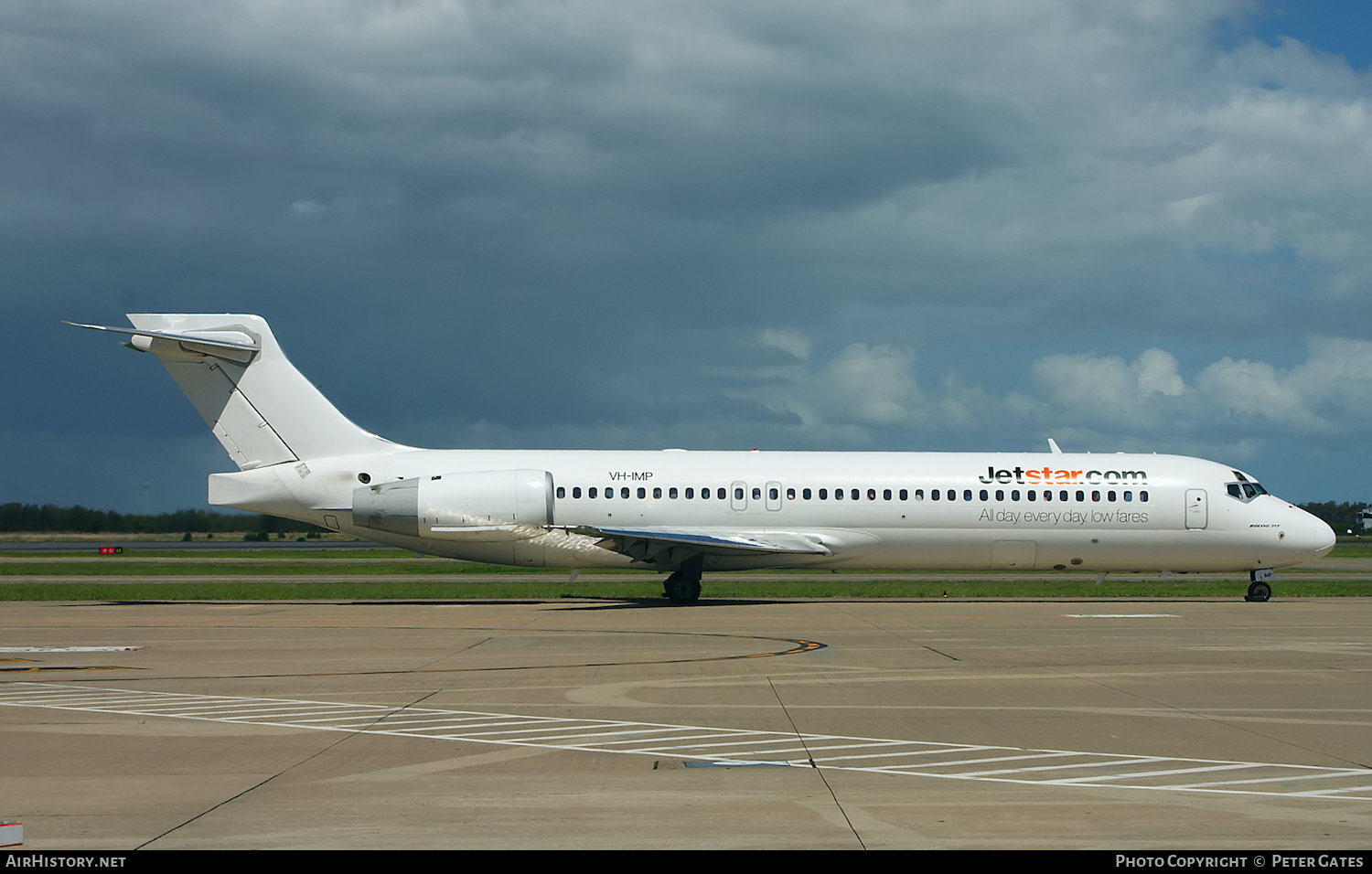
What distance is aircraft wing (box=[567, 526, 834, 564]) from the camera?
1186 inches

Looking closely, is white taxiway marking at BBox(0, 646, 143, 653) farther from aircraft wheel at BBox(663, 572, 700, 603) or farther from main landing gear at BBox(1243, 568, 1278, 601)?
main landing gear at BBox(1243, 568, 1278, 601)

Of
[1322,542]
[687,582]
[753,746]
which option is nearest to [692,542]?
[687,582]

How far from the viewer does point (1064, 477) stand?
32875mm

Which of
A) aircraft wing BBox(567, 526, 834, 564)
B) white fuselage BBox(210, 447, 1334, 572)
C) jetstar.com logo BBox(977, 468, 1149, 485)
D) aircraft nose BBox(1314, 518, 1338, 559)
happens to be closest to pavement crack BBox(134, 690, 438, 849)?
aircraft wing BBox(567, 526, 834, 564)

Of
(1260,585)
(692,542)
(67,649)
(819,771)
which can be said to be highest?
(692,542)

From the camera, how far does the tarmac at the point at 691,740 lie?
25.6 feet

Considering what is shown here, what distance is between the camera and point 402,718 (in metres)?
12.5

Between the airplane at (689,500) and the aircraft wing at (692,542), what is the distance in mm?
65

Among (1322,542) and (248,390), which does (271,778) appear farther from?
(1322,542)

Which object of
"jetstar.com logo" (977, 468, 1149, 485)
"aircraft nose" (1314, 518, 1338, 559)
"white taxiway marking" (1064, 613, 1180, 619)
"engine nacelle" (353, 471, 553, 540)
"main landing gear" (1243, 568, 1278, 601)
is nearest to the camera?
"white taxiway marking" (1064, 613, 1180, 619)

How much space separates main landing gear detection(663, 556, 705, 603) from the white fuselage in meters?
1.02

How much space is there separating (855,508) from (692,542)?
4913mm

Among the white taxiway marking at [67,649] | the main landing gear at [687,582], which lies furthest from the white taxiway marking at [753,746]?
the main landing gear at [687,582]
